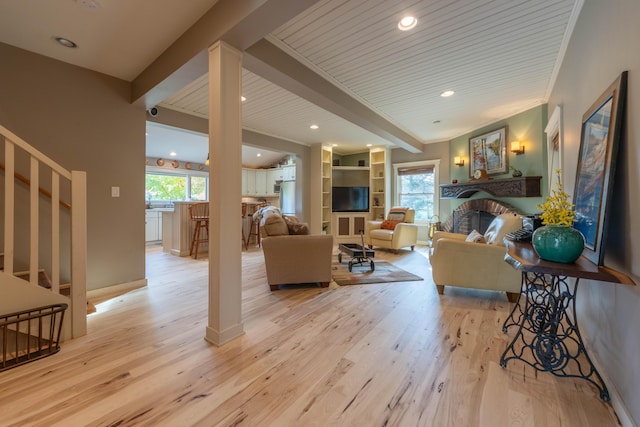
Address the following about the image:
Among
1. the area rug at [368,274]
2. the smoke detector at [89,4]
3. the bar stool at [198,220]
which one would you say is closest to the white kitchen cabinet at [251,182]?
the bar stool at [198,220]

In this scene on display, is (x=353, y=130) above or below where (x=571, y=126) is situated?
above

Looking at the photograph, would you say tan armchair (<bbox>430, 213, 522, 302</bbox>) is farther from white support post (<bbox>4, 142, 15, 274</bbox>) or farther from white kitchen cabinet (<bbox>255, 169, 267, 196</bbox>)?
white kitchen cabinet (<bbox>255, 169, 267, 196</bbox>)

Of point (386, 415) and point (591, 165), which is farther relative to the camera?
point (591, 165)

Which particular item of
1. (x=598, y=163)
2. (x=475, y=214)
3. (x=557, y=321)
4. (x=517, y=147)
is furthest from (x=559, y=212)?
(x=475, y=214)

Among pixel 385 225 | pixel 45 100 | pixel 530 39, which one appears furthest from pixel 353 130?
pixel 45 100

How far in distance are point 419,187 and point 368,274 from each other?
3.41 meters

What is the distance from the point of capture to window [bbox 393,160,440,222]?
5.99m

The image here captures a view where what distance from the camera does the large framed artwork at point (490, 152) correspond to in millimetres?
4410

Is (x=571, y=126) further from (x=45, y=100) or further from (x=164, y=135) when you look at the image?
(x=164, y=135)

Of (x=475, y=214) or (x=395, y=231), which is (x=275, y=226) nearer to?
(x=395, y=231)

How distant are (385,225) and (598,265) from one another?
4.36 metres

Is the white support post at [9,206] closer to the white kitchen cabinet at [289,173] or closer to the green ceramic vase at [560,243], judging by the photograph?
the green ceramic vase at [560,243]

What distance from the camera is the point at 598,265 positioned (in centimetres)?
134

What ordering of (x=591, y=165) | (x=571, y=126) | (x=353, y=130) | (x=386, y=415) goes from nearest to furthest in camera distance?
(x=386, y=415) < (x=591, y=165) < (x=571, y=126) < (x=353, y=130)
